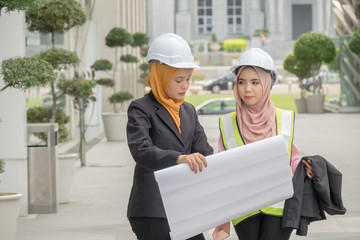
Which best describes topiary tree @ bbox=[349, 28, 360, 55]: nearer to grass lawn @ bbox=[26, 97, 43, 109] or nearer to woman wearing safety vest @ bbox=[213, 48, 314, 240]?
grass lawn @ bbox=[26, 97, 43, 109]

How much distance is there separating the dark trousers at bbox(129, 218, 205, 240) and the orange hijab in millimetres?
441

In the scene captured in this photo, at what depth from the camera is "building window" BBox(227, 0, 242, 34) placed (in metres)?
93.0

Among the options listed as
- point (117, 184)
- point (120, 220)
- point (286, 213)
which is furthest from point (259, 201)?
point (117, 184)

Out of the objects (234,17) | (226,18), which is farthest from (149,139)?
(234,17)

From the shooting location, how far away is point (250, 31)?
91.3m

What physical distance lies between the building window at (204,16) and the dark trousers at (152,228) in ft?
295

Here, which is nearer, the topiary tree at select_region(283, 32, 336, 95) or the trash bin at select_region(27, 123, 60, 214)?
the trash bin at select_region(27, 123, 60, 214)

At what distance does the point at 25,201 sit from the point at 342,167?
660cm

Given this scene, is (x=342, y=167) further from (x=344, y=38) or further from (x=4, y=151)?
(x=344, y=38)

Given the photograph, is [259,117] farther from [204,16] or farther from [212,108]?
[204,16]

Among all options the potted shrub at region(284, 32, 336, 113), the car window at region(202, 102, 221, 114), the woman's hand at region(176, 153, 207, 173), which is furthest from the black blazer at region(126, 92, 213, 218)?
the potted shrub at region(284, 32, 336, 113)

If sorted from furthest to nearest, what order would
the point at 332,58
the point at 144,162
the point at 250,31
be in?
the point at 250,31
the point at 332,58
the point at 144,162

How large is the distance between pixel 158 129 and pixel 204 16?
9063cm

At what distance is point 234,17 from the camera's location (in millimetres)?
93312
